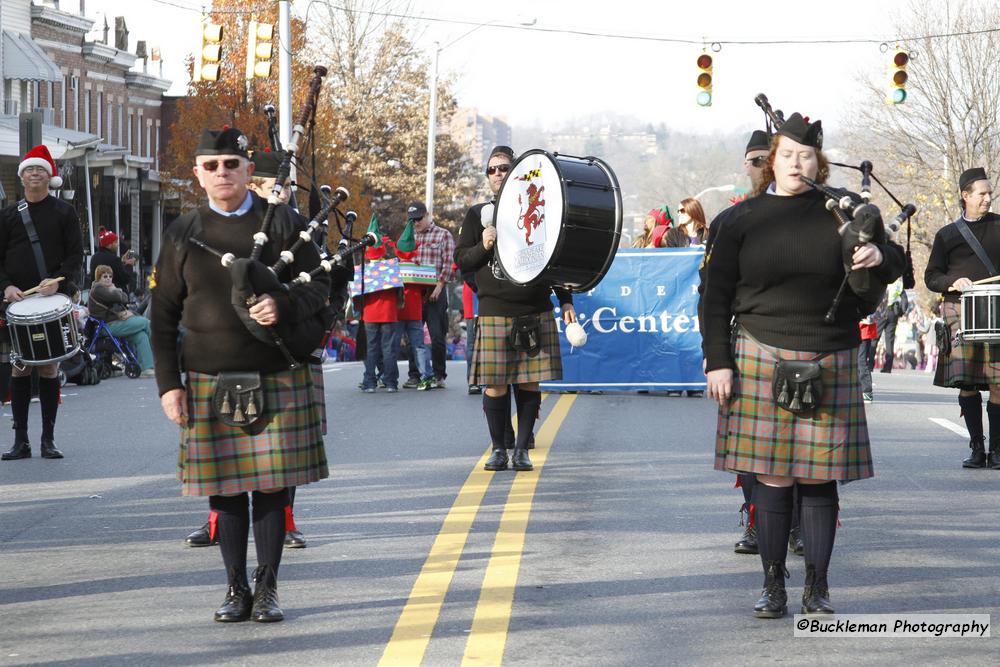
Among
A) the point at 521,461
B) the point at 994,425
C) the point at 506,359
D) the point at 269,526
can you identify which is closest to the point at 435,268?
the point at 521,461

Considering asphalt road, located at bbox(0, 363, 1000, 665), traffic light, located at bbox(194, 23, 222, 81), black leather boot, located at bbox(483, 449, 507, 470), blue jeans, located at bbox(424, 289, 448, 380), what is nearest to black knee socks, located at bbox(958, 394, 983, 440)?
asphalt road, located at bbox(0, 363, 1000, 665)

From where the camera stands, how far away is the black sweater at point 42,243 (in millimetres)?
10398

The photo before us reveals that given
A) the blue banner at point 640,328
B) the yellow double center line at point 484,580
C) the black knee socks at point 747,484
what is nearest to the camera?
the yellow double center line at point 484,580

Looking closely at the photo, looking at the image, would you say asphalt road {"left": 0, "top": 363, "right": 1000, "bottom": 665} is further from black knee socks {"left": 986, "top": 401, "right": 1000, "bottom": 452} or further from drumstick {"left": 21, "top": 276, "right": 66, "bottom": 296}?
drumstick {"left": 21, "top": 276, "right": 66, "bottom": 296}

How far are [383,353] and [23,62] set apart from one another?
989 inches

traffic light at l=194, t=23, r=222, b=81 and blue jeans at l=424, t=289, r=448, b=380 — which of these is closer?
blue jeans at l=424, t=289, r=448, b=380

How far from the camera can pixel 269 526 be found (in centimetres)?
552

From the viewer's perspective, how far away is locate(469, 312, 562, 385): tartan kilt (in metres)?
9.46

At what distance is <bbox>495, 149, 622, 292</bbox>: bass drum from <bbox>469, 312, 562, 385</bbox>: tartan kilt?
86cm

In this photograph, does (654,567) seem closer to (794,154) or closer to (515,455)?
(794,154)

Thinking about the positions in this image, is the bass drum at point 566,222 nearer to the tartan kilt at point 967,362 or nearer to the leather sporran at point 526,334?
the leather sporran at point 526,334

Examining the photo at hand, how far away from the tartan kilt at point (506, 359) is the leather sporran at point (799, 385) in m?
4.03

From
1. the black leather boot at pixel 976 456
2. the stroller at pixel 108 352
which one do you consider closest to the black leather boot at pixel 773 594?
the black leather boot at pixel 976 456

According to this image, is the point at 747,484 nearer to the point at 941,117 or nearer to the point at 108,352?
the point at 108,352
